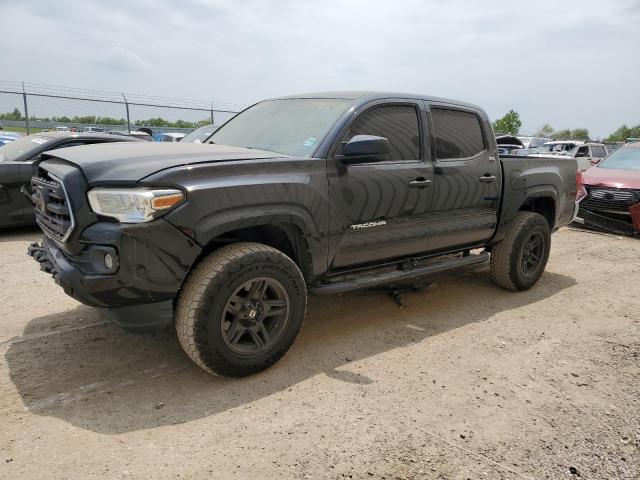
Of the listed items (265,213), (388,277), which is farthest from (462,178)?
(265,213)

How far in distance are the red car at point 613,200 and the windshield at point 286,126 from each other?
6047 millimetres

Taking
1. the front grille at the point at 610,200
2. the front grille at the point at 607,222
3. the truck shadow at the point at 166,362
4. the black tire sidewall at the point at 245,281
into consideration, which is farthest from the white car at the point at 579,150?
the black tire sidewall at the point at 245,281

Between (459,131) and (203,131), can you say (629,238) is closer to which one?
(459,131)

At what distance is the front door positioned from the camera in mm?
3590

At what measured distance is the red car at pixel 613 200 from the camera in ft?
27.9

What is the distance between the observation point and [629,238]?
836 cm

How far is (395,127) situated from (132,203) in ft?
7.27

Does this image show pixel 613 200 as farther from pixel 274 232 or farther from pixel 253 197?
pixel 253 197

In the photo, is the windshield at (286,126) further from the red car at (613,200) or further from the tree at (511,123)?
the tree at (511,123)

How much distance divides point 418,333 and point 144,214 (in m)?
2.41

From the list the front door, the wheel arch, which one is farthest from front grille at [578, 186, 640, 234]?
the wheel arch

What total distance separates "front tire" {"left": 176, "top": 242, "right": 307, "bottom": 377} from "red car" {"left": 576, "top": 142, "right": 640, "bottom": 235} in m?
6.78

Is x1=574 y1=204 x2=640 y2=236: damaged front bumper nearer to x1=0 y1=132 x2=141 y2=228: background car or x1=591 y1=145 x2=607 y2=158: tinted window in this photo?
x1=0 y1=132 x2=141 y2=228: background car

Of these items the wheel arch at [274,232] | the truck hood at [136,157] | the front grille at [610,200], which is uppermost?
the truck hood at [136,157]
